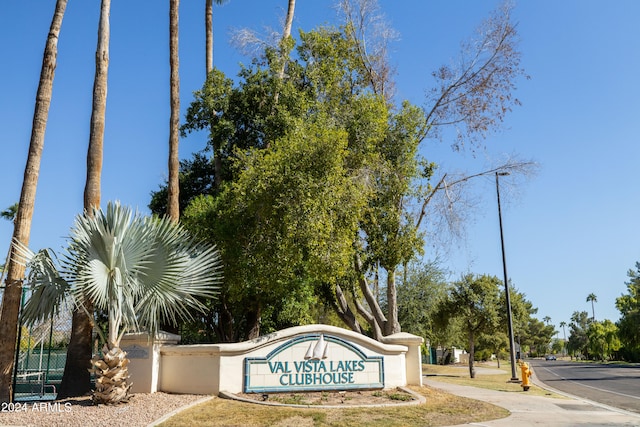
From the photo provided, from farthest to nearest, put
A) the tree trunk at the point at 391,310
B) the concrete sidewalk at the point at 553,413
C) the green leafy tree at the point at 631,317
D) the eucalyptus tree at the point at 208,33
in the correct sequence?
the green leafy tree at the point at 631,317 → the eucalyptus tree at the point at 208,33 → the tree trunk at the point at 391,310 → the concrete sidewalk at the point at 553,413

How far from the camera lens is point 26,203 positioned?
13.5 metres

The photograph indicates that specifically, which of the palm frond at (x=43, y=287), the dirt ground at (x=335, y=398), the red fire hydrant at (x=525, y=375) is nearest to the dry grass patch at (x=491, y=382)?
the red fire hydrant at (x=525, y=375)

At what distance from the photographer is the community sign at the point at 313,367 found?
1322 cm

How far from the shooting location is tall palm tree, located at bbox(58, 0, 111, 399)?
14055mm

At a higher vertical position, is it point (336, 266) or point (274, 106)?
point (274, 106)

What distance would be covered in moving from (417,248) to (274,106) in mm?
7579

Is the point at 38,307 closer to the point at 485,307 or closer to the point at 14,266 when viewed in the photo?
the point at 14,266

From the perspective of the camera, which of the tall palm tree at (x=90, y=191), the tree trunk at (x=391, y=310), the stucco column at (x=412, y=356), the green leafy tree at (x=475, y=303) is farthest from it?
the green leafy tree at (x=475, y=303)

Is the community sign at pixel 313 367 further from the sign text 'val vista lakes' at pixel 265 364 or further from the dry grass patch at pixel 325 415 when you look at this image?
the dry grass patch at pixel 325 415

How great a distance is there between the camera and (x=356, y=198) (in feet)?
48.4

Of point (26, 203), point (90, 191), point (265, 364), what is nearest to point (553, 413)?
point (265, 364)

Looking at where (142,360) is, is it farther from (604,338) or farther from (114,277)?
(604,338)

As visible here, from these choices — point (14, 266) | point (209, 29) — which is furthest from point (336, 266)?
point (209, 29)

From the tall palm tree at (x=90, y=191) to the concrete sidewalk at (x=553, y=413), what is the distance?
10049 millimetres
